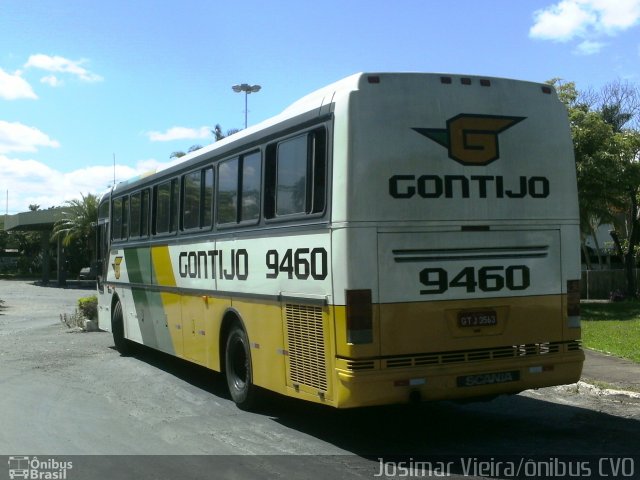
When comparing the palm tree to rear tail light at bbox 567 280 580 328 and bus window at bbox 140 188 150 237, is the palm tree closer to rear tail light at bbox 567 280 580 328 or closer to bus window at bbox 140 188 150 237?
bus window at bbox 140 188 150 237

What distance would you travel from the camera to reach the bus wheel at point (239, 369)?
28.5ft

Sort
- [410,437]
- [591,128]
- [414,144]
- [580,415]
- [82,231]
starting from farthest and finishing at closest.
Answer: [82,231], [591,128], [580,415], [410,437], [414,144]

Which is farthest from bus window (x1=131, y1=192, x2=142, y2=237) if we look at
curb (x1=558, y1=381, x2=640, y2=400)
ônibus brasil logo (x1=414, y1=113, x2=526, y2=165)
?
curb (x1=558, y1=381, x2=640, y2=400)

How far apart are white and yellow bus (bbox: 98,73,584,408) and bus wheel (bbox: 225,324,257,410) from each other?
0.43 metres

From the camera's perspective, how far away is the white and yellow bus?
21.5 feet

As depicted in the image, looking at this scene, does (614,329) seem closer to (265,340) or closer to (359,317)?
(265,340)

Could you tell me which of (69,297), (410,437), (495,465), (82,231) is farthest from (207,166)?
(82,231)

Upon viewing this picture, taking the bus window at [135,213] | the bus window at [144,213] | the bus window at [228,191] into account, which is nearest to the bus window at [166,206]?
the bus window at [144,213]

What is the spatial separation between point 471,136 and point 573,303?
2.08m

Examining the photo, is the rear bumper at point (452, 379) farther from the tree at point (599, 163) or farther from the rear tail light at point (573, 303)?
the tree at point (599, 163)

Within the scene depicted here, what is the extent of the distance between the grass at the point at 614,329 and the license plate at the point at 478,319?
5869 mm

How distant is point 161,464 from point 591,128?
18.5 meters

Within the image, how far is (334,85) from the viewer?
7.06m

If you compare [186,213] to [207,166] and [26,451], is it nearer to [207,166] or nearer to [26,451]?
[207,166]
